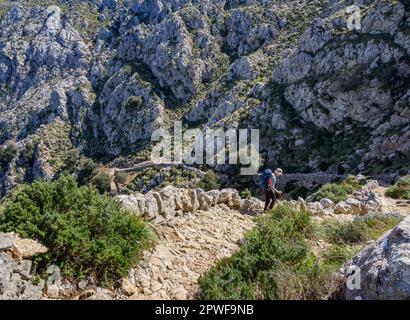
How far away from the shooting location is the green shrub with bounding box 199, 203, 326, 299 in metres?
4.88

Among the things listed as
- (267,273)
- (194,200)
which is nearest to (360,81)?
(194,200)

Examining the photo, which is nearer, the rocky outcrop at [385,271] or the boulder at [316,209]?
the rocky outcrop at [385,271]

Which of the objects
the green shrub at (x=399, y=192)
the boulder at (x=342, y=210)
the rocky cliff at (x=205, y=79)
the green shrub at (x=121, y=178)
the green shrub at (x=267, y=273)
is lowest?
the green shrub at (x=267, y=273)

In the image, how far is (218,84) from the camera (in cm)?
6706

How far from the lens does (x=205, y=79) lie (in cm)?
7369

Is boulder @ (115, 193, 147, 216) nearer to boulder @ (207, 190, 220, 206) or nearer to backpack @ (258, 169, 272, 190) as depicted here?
boulder @ (207, 190, 220, 206)

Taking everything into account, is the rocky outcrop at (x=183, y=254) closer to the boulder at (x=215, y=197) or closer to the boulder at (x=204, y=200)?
the boulder at (x=204, y=200)

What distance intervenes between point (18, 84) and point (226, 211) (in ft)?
311

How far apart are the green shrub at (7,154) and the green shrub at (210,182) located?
42833mm

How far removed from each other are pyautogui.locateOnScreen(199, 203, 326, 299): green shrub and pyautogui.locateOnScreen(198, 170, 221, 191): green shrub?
116 ft

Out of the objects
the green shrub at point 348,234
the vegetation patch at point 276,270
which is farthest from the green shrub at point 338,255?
the green shrub at point 348,234

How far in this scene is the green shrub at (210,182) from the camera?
1670 inches

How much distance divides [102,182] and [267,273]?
51180mm

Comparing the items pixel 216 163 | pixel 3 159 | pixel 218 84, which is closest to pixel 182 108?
pixel 218 84
